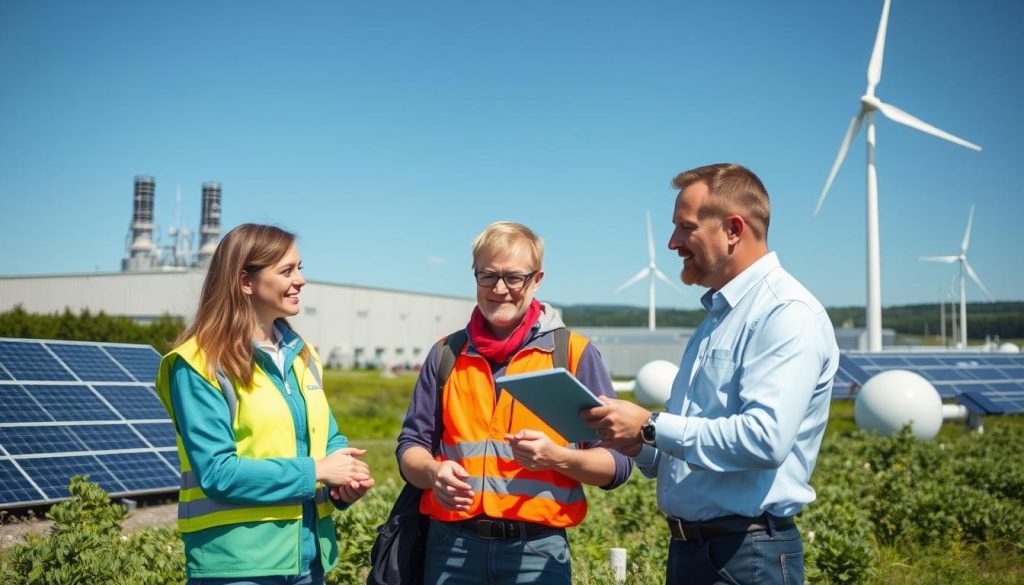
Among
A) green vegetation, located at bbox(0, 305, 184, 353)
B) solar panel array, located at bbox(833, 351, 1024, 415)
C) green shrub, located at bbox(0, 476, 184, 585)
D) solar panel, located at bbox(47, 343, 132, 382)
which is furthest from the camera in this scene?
green vegetation, located at bbox(0, 305, 184, 353)

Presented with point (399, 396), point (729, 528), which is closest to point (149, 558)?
point (729, 528)

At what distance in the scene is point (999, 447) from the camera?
566 inches

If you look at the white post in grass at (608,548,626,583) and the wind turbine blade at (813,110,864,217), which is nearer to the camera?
the white post in grass at (608,548,626,583)

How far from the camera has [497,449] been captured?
3613 millimetres

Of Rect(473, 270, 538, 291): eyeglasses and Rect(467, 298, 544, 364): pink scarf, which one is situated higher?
Rect(473, 270, 538, 291): eyeglasses

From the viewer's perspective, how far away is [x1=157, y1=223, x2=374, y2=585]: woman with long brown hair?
11.1ft

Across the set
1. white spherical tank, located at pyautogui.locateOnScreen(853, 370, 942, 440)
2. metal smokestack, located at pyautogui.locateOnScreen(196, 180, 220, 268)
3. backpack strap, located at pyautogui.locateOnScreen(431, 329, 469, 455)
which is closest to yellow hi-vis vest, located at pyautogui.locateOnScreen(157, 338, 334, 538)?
backpack strap, located at pyautogui.locateOnScreen(431, 329, 469, 455)

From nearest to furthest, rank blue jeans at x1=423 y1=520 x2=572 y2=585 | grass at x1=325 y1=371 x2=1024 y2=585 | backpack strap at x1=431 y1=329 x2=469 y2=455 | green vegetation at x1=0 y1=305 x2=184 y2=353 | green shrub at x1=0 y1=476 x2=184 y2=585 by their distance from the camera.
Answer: blue jeans at x1=423 y1=520 x2=572 y2=585
backpack strap at x1=431 y1=329 x2=469 y2=455
green shrub at x1=0 y1=476 x2=184 y2=585
grass at x1=325 y1=371 x2=1024 y2=585
green vegetation at x1=0 y1=305 x2=184 y2=353

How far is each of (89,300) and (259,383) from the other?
62158 millimetres

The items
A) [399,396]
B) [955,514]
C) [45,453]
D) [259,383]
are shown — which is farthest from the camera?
[399,396]

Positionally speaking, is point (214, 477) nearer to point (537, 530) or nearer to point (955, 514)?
point (537, 530)

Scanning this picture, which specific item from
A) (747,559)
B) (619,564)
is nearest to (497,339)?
(747,559)

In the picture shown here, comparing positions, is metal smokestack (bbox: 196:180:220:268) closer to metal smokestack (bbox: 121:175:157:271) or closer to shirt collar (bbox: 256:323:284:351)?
metal smokestack (bbox: 121:175:157:271)

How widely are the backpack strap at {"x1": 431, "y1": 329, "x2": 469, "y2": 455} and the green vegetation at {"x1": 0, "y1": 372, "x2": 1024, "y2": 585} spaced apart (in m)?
2.42
